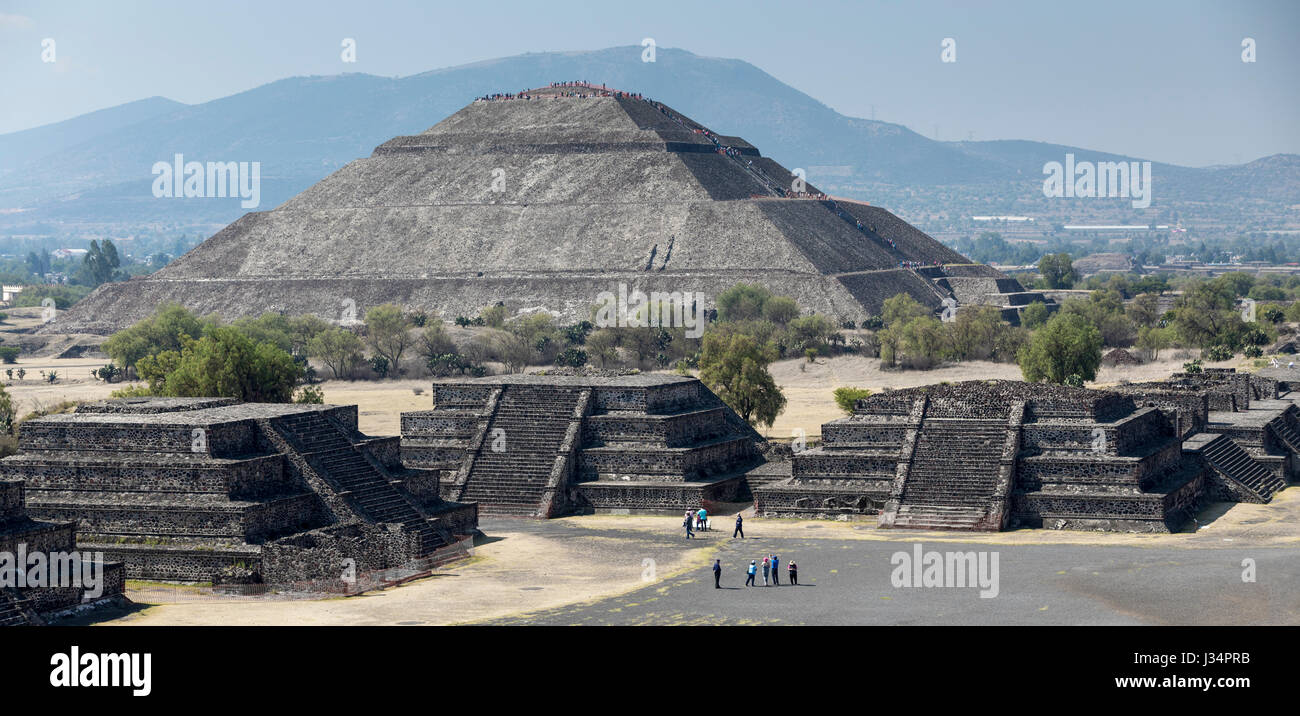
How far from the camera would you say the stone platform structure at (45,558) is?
37.7 metres

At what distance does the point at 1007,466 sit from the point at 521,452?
17.9m

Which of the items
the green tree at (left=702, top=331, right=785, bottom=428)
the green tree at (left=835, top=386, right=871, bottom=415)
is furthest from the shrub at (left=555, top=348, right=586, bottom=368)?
the green tree at (left=702, top=331, right=785, bottom=428)

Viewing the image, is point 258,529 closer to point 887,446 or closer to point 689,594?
point 689,594

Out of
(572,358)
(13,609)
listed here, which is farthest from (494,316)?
(13,609)

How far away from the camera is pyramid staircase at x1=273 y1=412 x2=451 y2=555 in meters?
48.2

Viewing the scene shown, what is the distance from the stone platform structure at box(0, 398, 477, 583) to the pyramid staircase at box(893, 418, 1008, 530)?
597 inches

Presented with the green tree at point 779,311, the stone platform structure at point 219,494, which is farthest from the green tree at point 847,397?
the green tree at point 779,311

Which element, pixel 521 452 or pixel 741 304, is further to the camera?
pixel 741 304

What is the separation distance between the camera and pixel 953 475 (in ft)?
179

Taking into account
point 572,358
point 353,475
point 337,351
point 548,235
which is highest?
point 548,235

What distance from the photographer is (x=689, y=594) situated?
42.1 m

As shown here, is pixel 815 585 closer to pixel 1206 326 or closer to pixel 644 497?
pixel 644 497

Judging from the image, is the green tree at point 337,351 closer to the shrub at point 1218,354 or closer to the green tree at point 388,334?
the green tree at point 388,334
